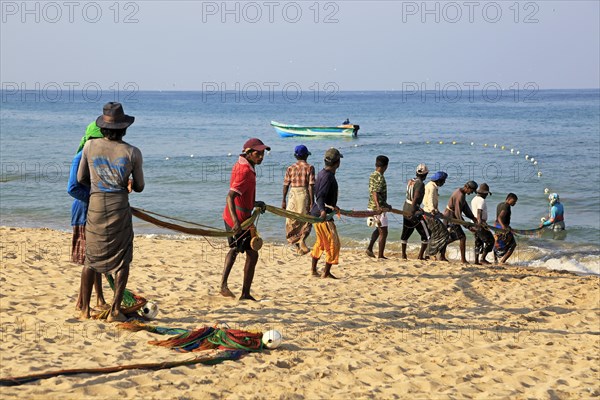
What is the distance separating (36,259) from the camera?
10.1 meters

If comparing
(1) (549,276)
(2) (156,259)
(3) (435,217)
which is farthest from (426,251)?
(2) (156,259)

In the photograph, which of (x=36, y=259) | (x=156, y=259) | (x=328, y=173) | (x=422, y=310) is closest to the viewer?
(x=422, y=310)

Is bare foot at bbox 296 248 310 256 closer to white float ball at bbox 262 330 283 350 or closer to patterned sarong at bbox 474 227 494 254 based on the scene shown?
patterned sarong at bbox 474 227 494 254

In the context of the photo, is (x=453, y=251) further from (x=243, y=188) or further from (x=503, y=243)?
(x=243, y=188)

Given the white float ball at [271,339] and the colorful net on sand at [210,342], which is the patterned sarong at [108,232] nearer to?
the colorful net on sand at [210,342]

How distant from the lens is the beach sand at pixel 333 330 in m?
5.61

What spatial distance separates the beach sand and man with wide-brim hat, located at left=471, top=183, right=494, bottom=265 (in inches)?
26.7

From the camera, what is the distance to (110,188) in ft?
20.1

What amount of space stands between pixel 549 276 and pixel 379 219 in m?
2.46

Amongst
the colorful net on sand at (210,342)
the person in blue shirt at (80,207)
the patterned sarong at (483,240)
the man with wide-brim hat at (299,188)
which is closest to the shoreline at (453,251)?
the patterned sarong at (483,240)

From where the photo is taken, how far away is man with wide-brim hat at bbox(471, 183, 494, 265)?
11.4 m

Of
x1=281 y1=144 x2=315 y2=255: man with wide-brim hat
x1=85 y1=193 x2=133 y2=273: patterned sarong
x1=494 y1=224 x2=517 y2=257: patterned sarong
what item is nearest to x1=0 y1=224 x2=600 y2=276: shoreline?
x1=494 y1=224 x2=517 y2=257: patterned sarong

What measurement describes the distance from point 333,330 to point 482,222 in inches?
194

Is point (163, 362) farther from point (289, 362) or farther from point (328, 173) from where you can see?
point (328, 173)
